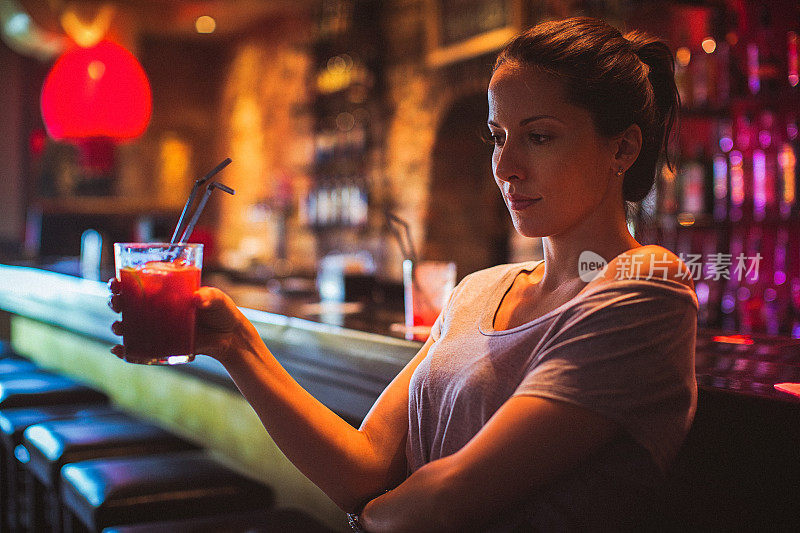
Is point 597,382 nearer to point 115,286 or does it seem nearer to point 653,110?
point 653,110

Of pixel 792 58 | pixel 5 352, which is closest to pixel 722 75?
pixel 792 58

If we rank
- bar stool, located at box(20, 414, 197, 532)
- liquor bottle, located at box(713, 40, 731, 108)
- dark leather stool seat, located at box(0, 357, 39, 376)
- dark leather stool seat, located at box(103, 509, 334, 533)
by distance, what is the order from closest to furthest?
dark leather stool seat, located at box(103, 509, 334, 533)
bar stool, located at box(20, 414, 197, 532)
liquor bottle, located at box(713, 40, 731, 108)
dark leather stool seat, located at box(0, 357, 39, 376)

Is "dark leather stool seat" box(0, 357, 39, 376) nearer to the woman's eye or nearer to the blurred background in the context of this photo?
the blurred background

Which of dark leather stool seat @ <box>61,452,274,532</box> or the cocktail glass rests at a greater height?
the cocktail glass

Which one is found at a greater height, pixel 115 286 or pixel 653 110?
pixel 653 110

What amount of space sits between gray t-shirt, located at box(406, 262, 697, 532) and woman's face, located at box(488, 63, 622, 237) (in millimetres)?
128

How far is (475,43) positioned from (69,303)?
291cm

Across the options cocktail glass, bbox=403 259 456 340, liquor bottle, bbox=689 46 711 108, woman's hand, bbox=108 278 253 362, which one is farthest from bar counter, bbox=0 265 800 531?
liquor bottle, bbox=689 46 711 108

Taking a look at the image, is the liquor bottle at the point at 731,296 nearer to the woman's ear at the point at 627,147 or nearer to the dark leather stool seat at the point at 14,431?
the woman's ear at the point at 627,147

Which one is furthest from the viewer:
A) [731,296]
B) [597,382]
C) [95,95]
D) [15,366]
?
[95,95]

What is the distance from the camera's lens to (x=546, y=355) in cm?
100

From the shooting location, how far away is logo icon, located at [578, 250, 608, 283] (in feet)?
3.63

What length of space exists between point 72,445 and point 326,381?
83cm

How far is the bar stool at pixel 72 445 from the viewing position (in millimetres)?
2170
